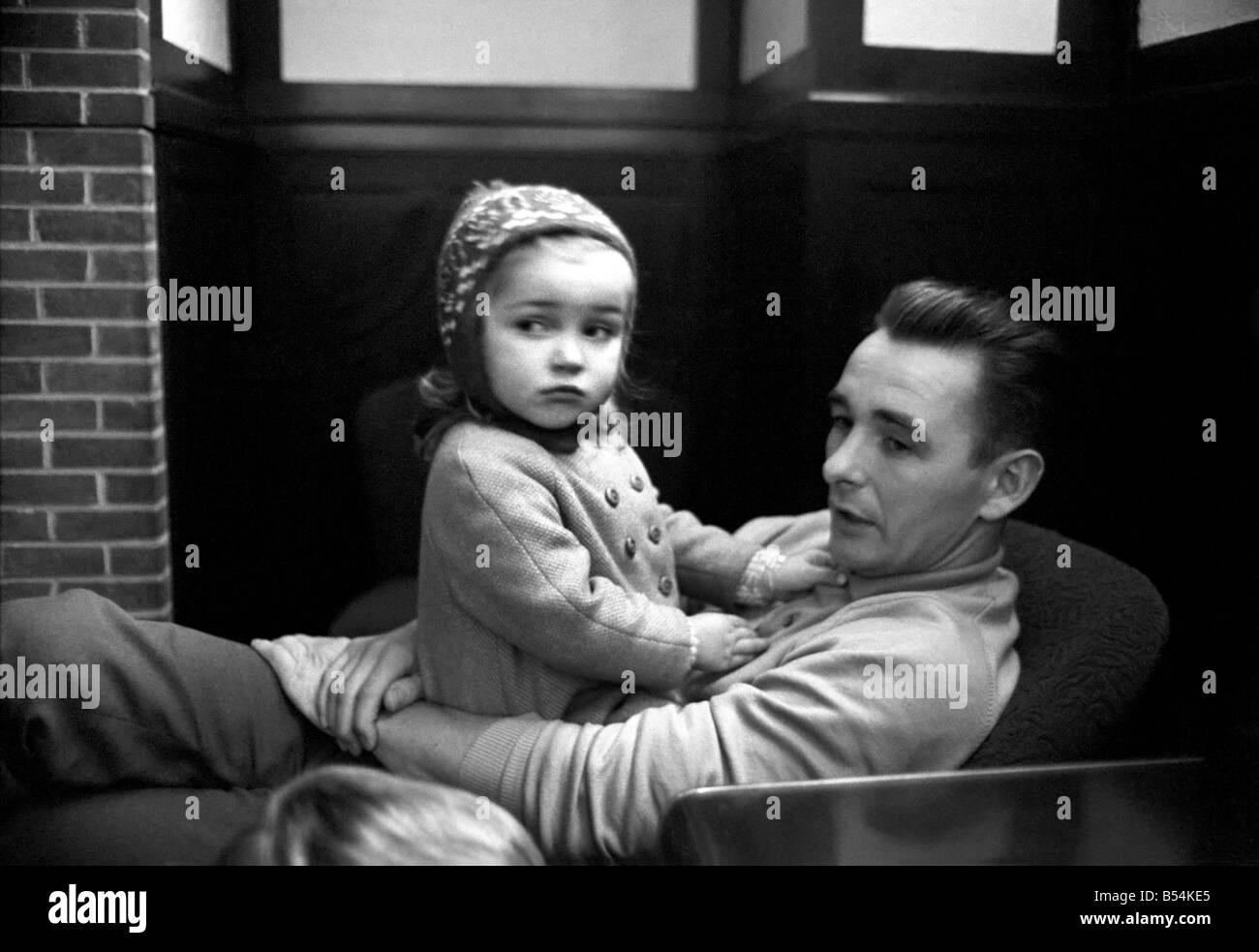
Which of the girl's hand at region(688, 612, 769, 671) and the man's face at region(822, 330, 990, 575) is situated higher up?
the man's face at region(822, 330, 990, 575)

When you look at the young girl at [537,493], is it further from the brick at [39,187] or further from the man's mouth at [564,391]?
the brick at [39,187]

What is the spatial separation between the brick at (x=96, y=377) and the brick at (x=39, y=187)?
151 mm

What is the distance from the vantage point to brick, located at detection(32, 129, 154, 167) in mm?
1216

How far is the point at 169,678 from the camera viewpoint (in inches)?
51.5

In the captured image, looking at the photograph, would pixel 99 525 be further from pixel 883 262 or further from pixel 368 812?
pixel 883 262

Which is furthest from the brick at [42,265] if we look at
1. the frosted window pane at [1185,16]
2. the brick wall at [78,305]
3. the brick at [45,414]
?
the frosted window pane at [1185,16]

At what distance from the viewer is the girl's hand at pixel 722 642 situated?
125 centimetres

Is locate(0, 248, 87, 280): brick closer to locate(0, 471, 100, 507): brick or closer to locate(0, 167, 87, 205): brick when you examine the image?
locate(0, 167, 87, 205): brick

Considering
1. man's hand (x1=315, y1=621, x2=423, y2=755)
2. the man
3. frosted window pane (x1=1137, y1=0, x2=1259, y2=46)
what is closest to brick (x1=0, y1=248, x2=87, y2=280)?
the man

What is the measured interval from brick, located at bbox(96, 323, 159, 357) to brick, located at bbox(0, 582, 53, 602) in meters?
0.24

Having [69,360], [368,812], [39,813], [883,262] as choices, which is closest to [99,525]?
[69,360]

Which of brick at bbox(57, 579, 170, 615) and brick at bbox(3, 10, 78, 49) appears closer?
brick at bbox(3, 10, 78, 49)
